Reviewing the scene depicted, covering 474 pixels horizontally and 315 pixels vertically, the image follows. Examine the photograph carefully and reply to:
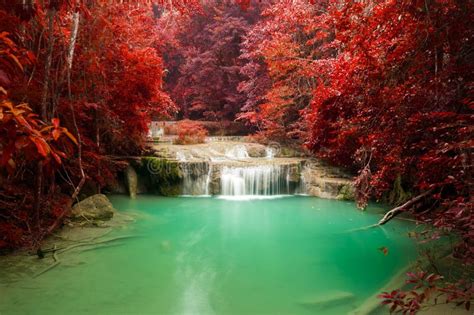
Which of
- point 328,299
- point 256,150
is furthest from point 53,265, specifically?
point 256,150

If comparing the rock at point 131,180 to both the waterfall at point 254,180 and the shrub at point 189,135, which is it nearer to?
the waterfall at point 254,180

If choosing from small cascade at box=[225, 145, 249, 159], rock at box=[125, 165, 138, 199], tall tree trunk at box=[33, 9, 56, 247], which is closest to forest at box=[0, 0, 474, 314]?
tall tree trunk at box=[33, 9, 56, 247]

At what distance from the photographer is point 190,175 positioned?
12.2 meters

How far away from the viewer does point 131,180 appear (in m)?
11.7

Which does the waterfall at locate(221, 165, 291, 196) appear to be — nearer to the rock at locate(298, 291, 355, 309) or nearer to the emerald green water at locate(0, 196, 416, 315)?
the emerald green water at locate(0, 196, 416, 315)

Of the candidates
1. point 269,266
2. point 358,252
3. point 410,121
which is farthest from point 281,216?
point 410,121

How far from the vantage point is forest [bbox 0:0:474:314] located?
104 inches

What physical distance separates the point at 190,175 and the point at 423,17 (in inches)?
373

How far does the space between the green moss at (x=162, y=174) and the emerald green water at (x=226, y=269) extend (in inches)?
128

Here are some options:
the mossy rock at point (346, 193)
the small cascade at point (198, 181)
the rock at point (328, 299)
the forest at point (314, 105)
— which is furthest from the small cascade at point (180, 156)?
the rock at point (328, 299)

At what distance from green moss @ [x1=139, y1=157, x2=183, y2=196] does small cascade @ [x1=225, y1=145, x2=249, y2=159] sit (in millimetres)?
2688

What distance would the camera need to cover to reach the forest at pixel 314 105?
8.63 feet

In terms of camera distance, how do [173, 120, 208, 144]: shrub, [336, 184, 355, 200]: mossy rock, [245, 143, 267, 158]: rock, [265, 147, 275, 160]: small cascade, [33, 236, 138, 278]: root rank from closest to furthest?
[33, 236, 138, 278]: root, [336, 184, 355, 200]: mossy rock, [245, 143, 267, 158]: rock, [265, 147, 275, 160]: small cascade, [173, 120, 208, 144]: shrub

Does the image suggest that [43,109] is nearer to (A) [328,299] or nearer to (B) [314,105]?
(A) [328,299]
